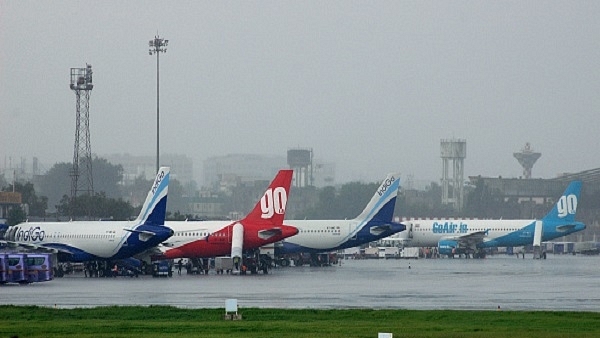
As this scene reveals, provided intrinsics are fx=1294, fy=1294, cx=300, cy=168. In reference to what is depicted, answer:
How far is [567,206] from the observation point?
432 feet

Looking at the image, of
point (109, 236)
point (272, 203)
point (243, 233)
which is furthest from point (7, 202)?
point (109, 236)

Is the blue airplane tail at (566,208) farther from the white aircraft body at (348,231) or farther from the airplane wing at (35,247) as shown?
the airplane wing at (35,247)

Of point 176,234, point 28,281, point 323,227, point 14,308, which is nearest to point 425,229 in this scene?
point 323,227

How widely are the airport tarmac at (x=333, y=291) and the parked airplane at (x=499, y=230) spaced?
5186 cm

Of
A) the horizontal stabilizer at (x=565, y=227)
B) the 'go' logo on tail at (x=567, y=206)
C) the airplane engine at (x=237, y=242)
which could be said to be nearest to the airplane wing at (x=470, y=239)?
the horizontal stabilizer at (x=565, y=227)

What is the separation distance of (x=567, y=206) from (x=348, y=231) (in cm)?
4238

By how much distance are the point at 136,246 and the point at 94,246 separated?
2981mm

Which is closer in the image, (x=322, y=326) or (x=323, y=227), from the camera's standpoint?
(x=322, y=326)

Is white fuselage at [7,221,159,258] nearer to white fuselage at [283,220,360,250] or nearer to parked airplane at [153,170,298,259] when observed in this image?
parked airplane at [153,170,298,259]

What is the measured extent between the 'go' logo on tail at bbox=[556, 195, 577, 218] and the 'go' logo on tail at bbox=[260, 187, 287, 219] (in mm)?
55881

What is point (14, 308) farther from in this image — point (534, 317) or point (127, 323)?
point (534, 317)

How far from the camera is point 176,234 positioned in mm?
83562

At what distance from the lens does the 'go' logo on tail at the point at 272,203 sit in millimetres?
82375

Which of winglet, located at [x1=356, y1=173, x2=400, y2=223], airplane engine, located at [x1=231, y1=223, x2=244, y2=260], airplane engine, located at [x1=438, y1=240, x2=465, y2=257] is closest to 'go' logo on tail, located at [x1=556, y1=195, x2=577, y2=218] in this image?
airplane engine, located at [x1=438, y1=240, x2=465, y2=257]
